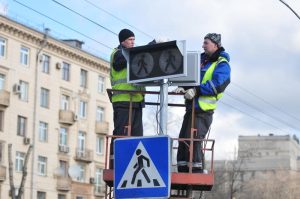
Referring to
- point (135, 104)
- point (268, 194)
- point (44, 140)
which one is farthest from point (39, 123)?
point (135, 104)

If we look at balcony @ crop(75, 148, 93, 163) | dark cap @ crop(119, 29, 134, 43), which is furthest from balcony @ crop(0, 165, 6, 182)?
dark cap @ crop(119, 29, 134, 43)

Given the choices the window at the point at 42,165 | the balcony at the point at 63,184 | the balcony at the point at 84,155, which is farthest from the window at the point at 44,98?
A: the balcony at the point at 63,184

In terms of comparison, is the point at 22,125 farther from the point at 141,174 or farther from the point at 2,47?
the point at 141,174

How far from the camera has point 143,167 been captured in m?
8.84

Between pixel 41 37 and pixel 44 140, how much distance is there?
7.73 meters

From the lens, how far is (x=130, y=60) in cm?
972

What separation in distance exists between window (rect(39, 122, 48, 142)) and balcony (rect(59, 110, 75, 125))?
2.00 meters

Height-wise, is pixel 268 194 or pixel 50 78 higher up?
pixel 50 78

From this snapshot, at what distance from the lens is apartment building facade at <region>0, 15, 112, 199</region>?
56.3 metres

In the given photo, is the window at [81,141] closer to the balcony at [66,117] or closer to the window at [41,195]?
the balcony at [66,117]

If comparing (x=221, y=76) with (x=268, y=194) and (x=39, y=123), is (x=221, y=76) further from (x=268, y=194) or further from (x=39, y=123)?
(x=268, y=194)

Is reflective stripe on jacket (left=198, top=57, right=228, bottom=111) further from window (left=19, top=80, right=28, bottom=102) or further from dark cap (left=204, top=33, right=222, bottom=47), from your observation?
window (left=19, top=80, right=28, bottom=102)

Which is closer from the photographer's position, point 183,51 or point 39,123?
point 183,51

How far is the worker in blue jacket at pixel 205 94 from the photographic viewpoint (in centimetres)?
1043
